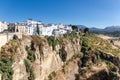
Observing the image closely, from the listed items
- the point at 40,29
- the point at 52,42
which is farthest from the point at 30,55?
the point at 40,29

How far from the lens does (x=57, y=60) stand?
66812mm

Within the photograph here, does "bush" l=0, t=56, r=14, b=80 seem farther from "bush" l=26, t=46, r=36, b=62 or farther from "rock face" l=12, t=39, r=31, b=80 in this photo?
"bush" l=26, t=46, r=36, b=62

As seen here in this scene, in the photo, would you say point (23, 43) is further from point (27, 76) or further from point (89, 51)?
point (89, 51)

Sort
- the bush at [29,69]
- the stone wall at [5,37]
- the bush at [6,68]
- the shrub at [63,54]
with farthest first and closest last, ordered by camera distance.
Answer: the shrub at [63,54]
the bush at [29,69]
the stone wall at [5,37]
the bush at [6,68]

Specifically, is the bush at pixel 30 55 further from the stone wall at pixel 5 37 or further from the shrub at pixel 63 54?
the shrub at pixel 63 54

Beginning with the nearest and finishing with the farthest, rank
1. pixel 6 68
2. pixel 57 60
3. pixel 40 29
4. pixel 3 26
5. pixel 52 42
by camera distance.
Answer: pixel 6 68, pixel 57 60, pixel 52 42, pixel 3 26, pixel 40 29

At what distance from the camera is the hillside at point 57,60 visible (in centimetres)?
5316

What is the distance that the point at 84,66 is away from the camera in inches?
2746

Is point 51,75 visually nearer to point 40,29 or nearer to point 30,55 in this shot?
point 30,55

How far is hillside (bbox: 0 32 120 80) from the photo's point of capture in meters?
53.2

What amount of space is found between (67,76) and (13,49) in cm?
1687

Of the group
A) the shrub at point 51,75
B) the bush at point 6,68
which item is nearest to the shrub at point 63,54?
the shrub at point 51,75

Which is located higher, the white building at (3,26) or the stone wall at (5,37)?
the white building at (3,26)

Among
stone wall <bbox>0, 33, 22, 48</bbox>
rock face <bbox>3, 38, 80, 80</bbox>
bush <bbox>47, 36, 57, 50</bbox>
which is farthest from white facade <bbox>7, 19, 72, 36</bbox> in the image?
stone wall <bbox>0, 33, 22, 48</bbox>
